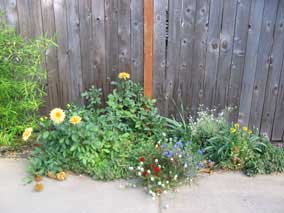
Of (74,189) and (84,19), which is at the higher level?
(84,19)

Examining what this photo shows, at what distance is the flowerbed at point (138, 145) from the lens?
8.05 feet

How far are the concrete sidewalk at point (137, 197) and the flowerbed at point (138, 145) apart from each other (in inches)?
3.7

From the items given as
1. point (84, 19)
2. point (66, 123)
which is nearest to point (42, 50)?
point (84, 19)

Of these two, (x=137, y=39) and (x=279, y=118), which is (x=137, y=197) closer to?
(x=137, y=39)

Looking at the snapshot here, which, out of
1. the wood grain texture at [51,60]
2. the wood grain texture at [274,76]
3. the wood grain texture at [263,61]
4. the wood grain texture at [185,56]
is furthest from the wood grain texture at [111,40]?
the wood grain texture at [274,76]

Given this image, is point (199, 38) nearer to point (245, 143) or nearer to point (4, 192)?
point (245, 143)

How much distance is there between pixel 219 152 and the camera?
8.73ft

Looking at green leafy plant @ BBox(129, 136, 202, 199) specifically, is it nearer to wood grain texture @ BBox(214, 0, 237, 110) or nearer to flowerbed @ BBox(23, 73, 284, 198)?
flowerbed @ BBox(23, 73, 284, 198)

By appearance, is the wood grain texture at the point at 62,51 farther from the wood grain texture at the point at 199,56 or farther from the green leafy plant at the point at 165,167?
the wood grain texture at the point at 199,56

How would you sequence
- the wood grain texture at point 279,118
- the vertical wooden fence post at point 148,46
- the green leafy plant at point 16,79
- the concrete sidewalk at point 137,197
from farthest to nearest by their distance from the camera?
the wood grain texture at point 279,118 < the vertical wooden fence post at point 148,46 < the green leafy plant at point 16,79 < the concrete sidewalk at point 137,197

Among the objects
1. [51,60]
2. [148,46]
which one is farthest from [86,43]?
[148,46]

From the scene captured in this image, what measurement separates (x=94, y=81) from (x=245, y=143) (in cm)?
158

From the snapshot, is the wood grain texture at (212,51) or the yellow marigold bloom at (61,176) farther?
the wood grain texture at (212,51)

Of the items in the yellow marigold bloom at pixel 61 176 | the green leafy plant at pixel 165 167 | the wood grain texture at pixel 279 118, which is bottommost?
the yellow marigold bloom at pixel 61 176
